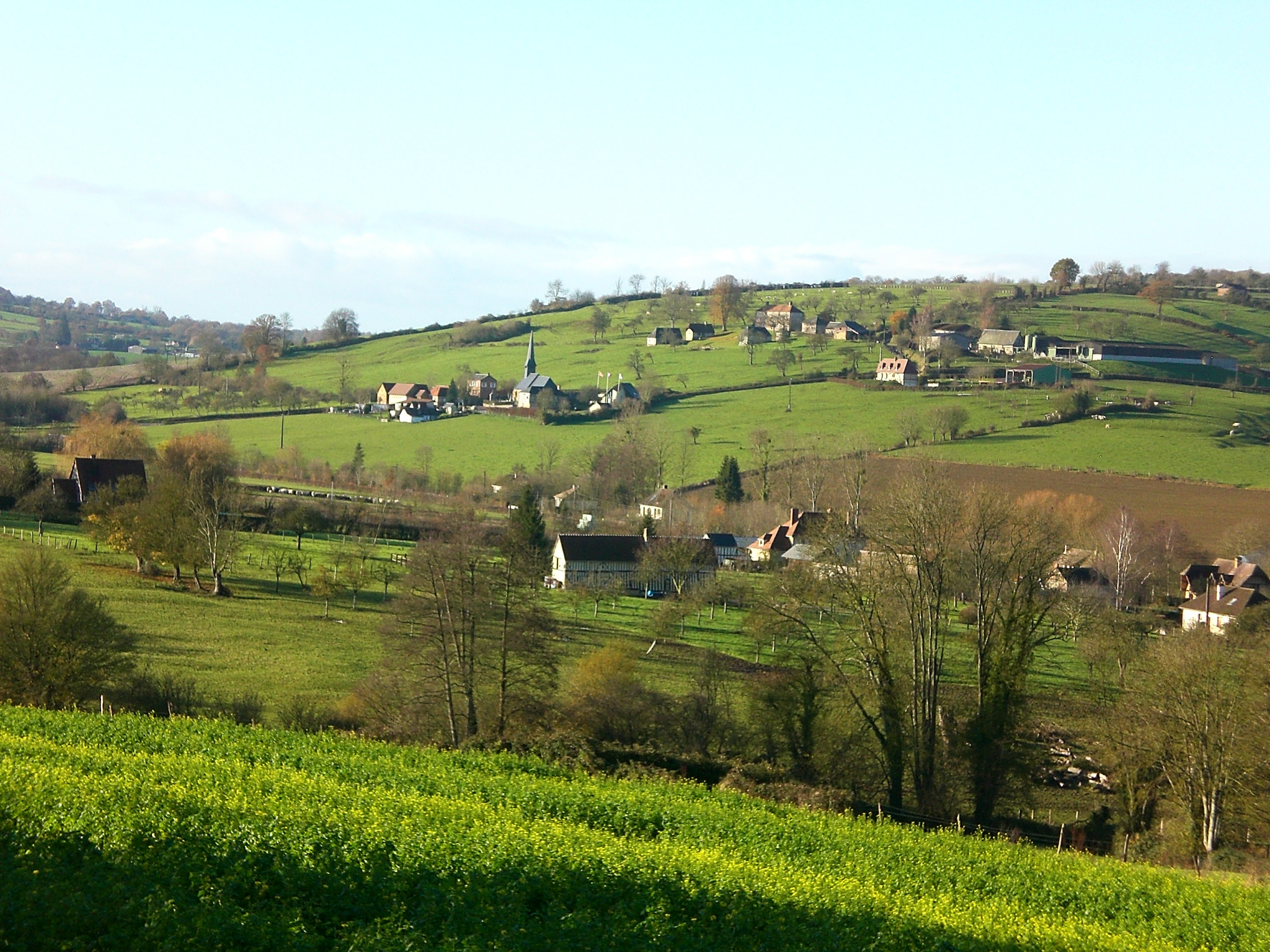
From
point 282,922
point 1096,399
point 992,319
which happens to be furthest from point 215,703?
point 992,319

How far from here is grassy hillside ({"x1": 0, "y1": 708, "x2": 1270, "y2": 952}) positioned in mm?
11219

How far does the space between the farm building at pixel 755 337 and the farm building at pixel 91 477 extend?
7874 centimetres

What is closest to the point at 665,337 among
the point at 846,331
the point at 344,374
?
the point at 846,331

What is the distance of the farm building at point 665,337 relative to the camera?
458 feet

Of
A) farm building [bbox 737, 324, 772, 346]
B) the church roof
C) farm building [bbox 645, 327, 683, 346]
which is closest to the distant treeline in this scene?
farm building [bbox 645, 327, 683, 346]

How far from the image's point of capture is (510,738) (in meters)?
27.2

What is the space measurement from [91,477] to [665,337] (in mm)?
84702

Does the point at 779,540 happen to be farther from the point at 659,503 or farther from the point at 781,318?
the point at 781,318

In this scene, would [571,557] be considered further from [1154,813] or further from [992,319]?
[992,319]

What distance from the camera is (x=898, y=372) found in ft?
358

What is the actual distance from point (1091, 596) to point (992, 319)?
86133 millimetres

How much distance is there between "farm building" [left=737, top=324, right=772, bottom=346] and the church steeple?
24661mm

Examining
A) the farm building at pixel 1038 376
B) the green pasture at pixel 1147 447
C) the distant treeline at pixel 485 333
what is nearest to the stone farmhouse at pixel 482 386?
the distant treeline at pixel 485 333

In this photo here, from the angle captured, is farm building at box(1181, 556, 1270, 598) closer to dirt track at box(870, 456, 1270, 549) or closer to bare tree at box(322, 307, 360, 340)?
dirt track at box(870, 456, 1270, 549)
